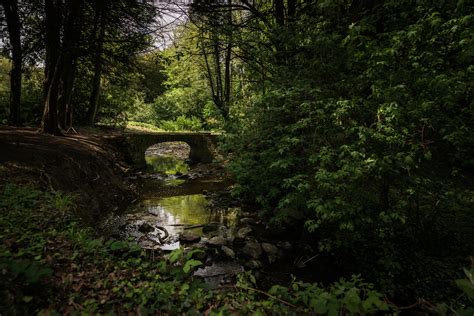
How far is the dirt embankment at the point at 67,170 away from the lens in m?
5.61

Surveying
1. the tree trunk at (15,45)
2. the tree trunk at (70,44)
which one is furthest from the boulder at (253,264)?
the tree trunk at (15,45)

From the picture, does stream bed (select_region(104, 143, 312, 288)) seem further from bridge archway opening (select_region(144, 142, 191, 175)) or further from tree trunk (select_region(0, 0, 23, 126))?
bridge archway opening (select_region(144, 142, 191, 175))

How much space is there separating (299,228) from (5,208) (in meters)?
5.56

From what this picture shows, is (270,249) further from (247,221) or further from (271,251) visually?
(247,221)

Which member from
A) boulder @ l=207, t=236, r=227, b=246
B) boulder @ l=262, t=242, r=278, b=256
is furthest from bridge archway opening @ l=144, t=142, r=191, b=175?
boulder @ l=262, t=242, r=278, b=256

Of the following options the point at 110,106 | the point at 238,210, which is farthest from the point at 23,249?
the point at 110,106

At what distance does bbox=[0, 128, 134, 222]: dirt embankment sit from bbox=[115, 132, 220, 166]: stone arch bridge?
3774 mm

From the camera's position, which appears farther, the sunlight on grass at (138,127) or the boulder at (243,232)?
the sunlight on grass at (138,127)

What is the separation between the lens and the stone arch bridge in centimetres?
1330

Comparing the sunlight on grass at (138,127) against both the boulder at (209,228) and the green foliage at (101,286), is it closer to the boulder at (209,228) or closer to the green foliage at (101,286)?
the boulder at (209,228)

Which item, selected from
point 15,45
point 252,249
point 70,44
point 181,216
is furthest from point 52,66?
point 252,249

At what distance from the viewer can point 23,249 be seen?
2.82 m

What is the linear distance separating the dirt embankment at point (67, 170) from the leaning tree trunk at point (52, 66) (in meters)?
0.63

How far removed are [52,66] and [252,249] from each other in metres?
7.73
